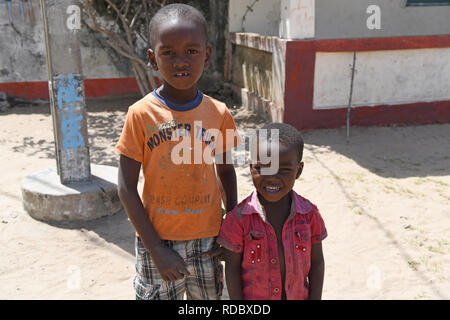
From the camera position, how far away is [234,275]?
1593 millimetres

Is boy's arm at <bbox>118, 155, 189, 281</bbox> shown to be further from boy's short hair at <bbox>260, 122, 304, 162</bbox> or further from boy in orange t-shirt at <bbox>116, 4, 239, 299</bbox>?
boy's short hair at <bbox>260, 122, 304, 162</bbox>

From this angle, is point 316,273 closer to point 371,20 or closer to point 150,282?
point 150,282

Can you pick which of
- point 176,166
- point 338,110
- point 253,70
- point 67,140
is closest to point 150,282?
point 176,166

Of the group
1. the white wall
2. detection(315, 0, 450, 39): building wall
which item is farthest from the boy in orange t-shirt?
detection(315, 0, 450, 39): building wall

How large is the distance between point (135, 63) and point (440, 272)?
5597 millimetres

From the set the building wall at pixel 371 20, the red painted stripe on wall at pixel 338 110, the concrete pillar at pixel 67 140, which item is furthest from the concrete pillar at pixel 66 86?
the building wall at pixel 371 20

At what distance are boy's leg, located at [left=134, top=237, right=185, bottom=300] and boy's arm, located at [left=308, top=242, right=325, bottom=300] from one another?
0.50 metres

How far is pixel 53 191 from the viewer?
381cm

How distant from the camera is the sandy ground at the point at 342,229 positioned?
9.62 feet

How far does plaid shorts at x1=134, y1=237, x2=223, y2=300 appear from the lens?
5.41 ft

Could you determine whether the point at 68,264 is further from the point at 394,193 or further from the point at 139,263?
the point at 394,193

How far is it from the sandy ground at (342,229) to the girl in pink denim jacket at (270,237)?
1366mm

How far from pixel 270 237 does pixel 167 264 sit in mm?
371
